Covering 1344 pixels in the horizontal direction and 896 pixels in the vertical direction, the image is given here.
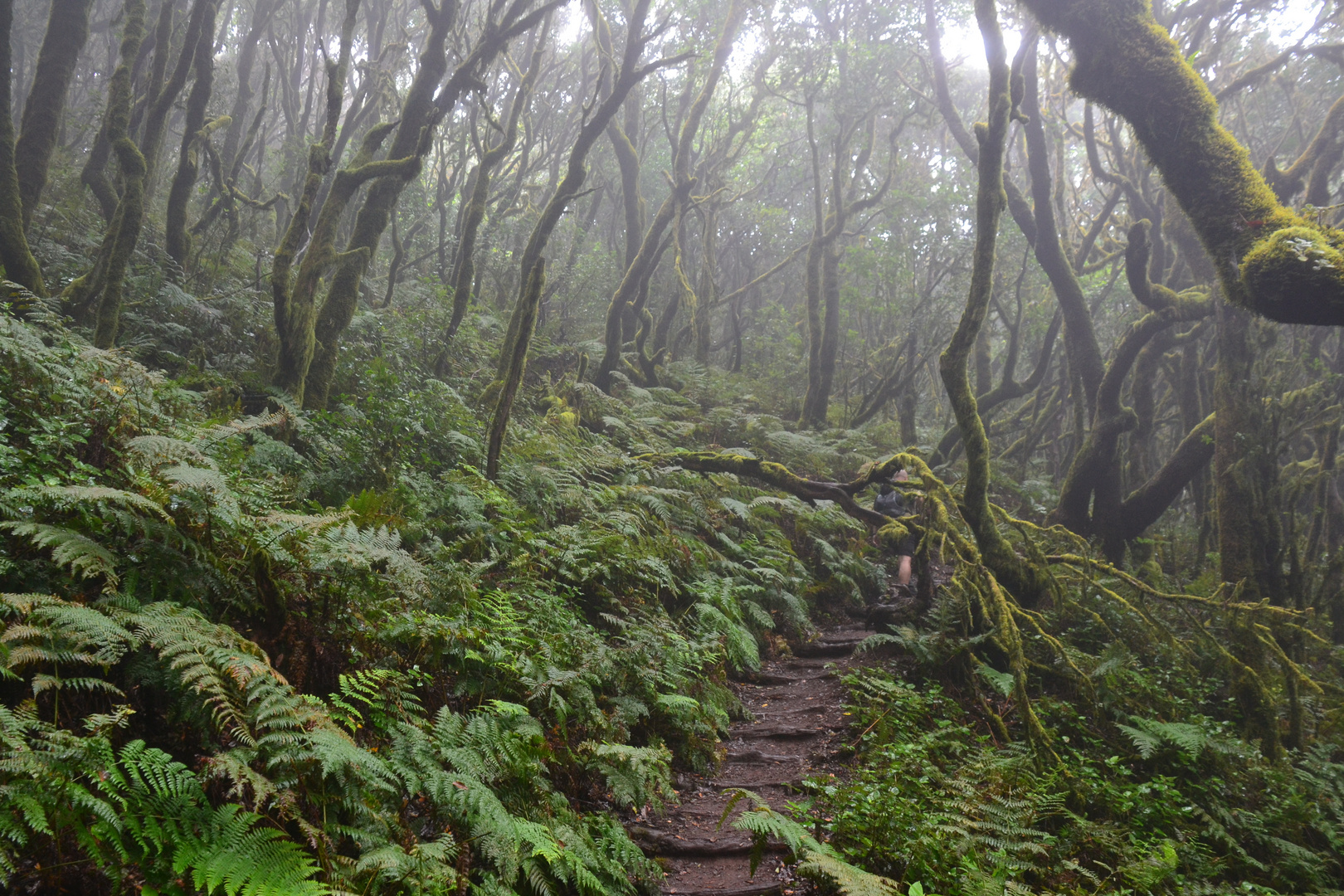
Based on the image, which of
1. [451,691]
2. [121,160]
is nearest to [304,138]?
[121,160]

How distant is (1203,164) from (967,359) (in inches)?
107

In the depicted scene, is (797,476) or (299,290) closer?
(299,290)

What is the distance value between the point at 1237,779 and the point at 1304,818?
0.45 metres

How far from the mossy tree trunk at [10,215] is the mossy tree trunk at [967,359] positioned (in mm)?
9165

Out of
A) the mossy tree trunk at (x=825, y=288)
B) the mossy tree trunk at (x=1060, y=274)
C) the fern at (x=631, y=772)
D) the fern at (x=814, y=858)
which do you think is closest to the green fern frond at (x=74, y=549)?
the fern at (x=631, y=772)

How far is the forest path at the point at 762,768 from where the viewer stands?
11.6ft

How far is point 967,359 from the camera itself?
7.42 metres

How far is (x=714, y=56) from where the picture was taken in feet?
46.7

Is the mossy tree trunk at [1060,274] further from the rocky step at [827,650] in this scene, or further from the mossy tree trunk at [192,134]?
the mossy tree trunk at [192,134]

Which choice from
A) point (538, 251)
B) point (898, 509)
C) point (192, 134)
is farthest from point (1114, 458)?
point (192, 134)

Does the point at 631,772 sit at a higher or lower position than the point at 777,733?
higher

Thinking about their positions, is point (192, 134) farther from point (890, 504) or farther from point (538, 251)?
point (890, 504)

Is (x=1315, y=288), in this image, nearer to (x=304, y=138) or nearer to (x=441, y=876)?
(x=441, y=876)

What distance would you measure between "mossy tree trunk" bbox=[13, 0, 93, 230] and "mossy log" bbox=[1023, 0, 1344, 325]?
11027 mm
